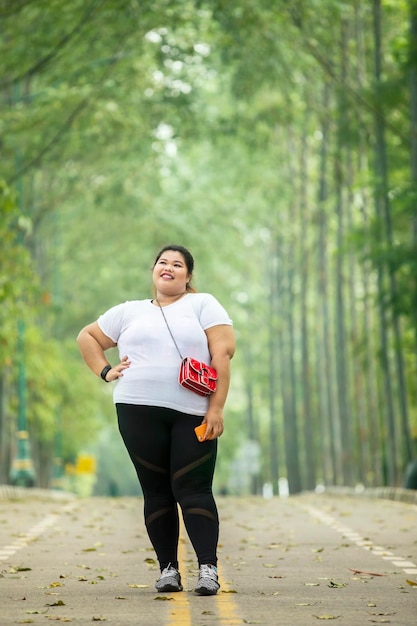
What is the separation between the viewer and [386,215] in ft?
104

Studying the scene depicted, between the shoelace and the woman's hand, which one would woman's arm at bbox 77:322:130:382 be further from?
the shoelace

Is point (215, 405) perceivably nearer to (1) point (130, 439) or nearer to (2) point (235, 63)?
(1) point (130, 439)

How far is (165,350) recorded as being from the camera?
957cm

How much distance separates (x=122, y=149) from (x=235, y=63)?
4.24m

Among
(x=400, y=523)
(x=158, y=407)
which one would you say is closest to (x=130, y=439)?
(x=158, y=407)

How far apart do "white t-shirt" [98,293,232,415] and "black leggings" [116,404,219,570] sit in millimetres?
71

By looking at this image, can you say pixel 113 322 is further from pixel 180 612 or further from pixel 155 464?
pixel 180 612

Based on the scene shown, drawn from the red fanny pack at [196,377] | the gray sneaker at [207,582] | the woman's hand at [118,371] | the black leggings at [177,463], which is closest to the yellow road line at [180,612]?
the gray sneaker at [207,582]

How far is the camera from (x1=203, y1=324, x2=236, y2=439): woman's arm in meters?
9.41

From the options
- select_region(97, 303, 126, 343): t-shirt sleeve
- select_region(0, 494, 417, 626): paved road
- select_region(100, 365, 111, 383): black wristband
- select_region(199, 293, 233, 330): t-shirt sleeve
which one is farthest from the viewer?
select_region(97, 303, 126, 343): t-shirt sleeve

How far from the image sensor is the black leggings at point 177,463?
9.48 m

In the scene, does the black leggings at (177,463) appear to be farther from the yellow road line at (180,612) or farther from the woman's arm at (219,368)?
the yellow road line at (180,612)

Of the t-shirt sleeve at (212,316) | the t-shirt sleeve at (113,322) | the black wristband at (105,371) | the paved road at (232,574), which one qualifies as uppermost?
the t-shirt sleeve at (212,316)

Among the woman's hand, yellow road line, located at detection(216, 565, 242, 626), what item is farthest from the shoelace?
the woman's hand
